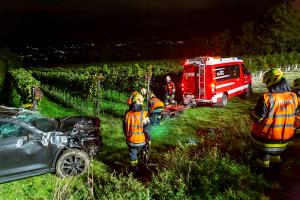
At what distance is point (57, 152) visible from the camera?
23.5 feet

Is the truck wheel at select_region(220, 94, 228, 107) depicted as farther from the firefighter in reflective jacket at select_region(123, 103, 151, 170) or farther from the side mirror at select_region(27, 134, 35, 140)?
the side mirror at select_region(27, 134, 35, 140)

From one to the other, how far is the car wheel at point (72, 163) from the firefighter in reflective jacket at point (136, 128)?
48.5 inches

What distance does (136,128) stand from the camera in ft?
22.2

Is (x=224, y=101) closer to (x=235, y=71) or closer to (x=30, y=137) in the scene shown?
(x=235, y=71)

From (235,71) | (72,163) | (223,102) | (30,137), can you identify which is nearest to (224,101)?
(223,102)

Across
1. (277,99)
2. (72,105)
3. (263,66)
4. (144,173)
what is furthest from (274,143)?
(263,66)

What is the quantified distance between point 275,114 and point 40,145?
4777mm

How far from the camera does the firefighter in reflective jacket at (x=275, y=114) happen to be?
5125 millimetres

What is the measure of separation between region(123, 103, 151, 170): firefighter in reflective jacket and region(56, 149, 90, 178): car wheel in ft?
4.04

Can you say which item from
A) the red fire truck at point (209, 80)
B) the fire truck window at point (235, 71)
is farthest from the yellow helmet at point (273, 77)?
the fire truck window at point (235, 71)

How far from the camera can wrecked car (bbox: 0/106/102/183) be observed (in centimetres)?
674

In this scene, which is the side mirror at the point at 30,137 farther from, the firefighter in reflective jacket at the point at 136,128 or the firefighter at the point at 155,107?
the firefighter at the point at 155,107

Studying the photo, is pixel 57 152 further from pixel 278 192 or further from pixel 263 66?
pixel 263 66

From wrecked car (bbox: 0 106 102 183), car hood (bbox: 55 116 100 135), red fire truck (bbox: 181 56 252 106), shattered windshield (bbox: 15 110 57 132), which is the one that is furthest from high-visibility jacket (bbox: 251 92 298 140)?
red fire truck (bbox: 181 56 252 106)
